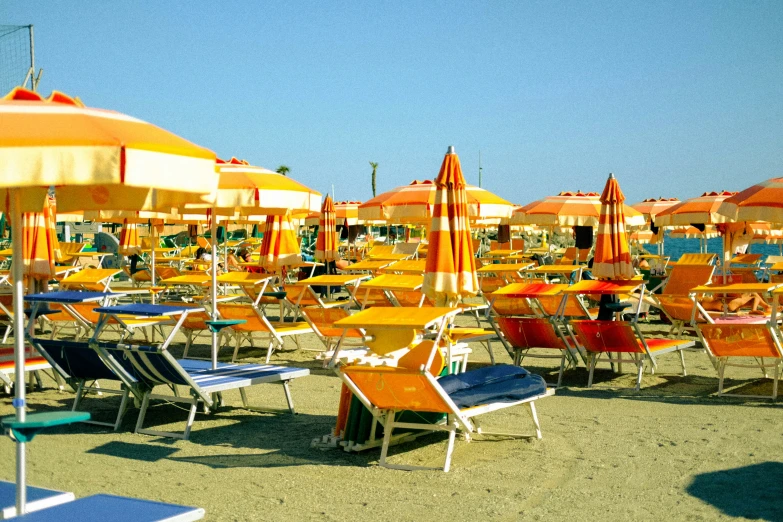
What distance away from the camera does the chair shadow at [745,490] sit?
4.29 meters

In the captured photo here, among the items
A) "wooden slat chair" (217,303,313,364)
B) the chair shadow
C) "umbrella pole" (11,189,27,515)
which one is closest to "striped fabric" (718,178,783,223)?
the chair shadow

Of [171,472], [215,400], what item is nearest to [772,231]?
[215,400]

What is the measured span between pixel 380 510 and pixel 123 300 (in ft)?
45.1

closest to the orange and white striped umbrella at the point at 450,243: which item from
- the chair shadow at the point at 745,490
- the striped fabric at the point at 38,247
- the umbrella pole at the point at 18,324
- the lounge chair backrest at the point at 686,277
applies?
the chair shadow at the point at 745,490

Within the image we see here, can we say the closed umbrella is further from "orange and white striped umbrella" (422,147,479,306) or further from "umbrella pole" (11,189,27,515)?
"orange and white striped umbrella" (422,147,479,306)

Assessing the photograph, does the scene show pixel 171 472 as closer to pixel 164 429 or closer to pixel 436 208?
pixel 164 429

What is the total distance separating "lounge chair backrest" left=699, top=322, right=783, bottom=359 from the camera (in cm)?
716

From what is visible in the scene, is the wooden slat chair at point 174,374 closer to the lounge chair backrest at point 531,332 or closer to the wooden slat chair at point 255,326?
the wooden slat chair at point 255,326

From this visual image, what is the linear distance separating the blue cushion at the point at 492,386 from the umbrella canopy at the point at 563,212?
893 centimetres

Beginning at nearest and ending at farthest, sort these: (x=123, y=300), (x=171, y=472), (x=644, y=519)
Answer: (x=644, y=519) < (x=171, y=472) < (x=123, y=300)

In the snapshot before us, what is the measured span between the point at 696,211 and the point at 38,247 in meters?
9.88

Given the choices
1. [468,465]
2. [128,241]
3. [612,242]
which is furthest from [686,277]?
[128,241]

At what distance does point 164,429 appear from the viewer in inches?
255

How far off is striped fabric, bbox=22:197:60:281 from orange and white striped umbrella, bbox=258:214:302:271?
3687 mm
